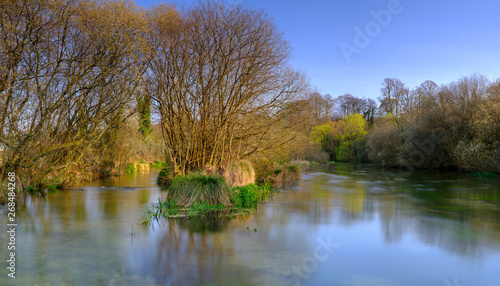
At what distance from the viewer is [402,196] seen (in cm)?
1455

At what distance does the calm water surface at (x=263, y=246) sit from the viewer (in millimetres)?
5078

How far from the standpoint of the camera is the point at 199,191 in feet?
32.6

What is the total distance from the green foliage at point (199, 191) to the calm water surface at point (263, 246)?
3.57 ft

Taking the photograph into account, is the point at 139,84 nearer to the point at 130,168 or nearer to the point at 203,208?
the point at 203,208

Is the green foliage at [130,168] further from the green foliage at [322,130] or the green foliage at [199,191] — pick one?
the green foliage at [322,130]

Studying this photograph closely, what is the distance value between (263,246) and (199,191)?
3.74 metres

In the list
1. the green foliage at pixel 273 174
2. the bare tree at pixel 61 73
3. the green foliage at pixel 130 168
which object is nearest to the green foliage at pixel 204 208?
the bare tree at pixel 61 73

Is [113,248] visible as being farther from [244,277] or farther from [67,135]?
[67,135]

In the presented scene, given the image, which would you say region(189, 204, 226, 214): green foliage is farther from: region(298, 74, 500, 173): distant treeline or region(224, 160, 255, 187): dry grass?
region(298, 74, 500, 173): distant treeline

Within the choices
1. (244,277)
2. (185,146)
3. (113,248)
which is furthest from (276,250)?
(185,146)

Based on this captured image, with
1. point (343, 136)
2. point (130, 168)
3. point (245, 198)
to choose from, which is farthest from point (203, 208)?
point (343, 136)

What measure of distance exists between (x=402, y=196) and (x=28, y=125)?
14.2m

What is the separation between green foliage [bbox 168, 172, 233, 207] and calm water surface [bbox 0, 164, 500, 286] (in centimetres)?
109

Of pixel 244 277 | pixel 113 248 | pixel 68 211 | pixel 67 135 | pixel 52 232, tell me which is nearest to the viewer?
pixel 244 277
